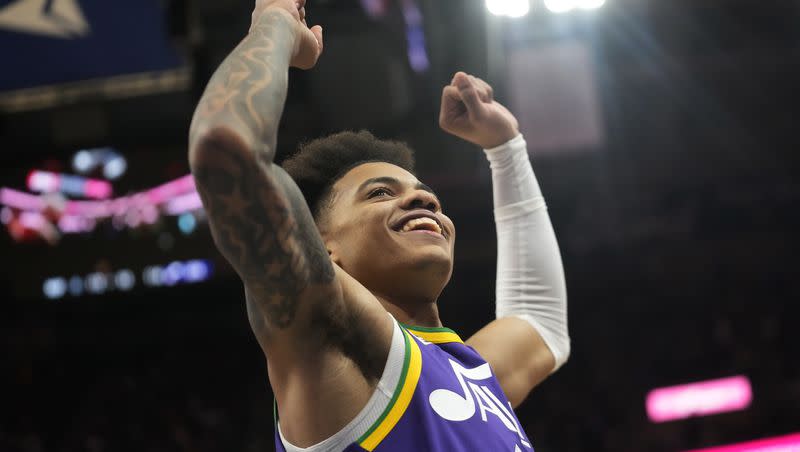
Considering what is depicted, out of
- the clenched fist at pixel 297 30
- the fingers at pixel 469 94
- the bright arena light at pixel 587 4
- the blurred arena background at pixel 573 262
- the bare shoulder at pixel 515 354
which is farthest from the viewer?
the blurred arena background at pixel 573 262

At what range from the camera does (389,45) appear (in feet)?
16.4

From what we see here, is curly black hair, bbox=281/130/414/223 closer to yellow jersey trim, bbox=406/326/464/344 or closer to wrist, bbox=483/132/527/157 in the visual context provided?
wrist, bbox=483/132/527/157

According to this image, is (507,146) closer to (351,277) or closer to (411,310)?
(411,310)

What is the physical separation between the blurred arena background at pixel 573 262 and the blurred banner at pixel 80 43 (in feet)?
8.82

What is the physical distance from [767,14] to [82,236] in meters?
8.35

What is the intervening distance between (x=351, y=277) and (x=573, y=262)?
811 centimetres

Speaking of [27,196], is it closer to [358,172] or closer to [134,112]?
[134,112]

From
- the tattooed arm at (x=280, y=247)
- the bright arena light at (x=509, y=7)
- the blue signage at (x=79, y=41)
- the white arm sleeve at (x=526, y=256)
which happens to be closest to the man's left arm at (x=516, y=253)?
the white arm sleeve at (x=526, y=256)

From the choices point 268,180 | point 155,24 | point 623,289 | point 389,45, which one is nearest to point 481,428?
point 268,180

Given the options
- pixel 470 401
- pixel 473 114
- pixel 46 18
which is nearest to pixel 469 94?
pixel 473 114

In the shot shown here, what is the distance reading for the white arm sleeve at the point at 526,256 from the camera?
2023mm

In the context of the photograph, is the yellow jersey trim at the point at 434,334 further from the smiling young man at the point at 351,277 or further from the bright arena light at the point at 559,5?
the bright arena light at the point at 559,5

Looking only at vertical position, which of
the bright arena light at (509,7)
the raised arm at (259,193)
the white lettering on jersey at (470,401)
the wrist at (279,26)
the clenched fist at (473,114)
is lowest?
the bright arena light at (509,7)

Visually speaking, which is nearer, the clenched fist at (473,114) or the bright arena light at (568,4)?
the clenched fist at (473,114)
